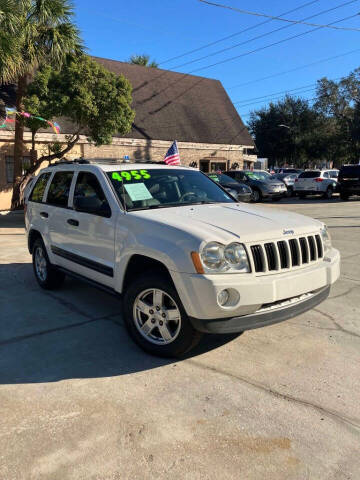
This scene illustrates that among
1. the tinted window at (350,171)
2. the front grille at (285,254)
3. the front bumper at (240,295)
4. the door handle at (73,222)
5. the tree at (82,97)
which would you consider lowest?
the front bumper at (240,295)

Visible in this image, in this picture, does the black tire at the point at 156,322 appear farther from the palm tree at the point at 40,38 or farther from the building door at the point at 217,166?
the building door at the point at 217,166

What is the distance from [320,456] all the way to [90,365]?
1988mm

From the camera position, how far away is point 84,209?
4375 mm

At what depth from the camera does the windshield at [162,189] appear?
4309mm

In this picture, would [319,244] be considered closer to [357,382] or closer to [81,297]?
[357,382]

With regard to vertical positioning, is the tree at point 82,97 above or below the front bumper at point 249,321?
above

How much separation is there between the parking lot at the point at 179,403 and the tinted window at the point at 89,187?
1392mm

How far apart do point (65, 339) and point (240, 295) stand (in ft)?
6.45

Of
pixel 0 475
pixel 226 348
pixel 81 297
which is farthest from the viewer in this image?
pixel 81 297

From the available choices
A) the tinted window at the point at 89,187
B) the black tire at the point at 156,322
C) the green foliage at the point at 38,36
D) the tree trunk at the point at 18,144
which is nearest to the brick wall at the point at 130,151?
the tree trunk at the point at 18,144

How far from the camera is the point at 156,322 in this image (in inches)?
145


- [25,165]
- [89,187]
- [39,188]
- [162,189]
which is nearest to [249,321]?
[162,189]

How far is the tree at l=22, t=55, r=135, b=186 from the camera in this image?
1398 cm

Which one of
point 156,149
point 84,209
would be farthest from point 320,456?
point 156,149
